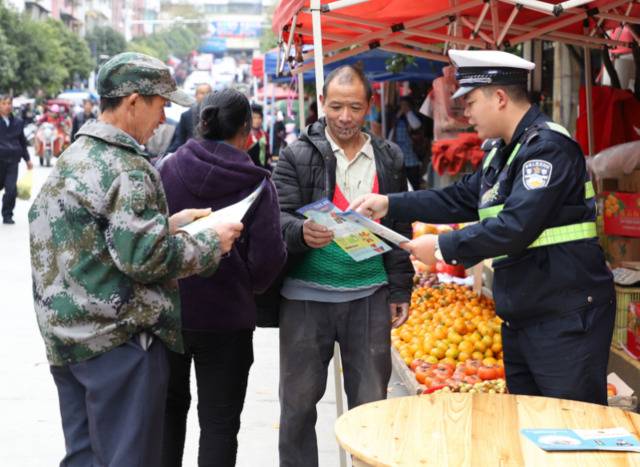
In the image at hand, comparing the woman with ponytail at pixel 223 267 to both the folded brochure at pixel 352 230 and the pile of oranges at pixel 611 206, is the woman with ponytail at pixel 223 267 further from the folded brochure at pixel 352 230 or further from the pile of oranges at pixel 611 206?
the pile of oranges at pixel 611 206

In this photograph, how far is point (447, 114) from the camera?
32.7ft

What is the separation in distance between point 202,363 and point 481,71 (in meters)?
1.66

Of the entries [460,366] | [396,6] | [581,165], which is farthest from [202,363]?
[396,6]

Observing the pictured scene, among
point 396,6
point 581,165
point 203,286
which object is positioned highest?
point 396,6

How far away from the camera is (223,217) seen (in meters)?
3.60

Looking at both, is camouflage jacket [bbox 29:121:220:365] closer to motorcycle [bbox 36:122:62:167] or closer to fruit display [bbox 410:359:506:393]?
fruit display [bbox 410:359:506:393]

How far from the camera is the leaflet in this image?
388 cm

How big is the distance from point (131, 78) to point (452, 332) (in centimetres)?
463

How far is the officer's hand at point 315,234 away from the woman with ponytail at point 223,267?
0.37 ft

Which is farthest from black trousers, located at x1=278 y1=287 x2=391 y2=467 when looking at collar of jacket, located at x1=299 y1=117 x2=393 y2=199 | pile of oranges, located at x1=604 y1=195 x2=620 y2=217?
pile of oranges, located at x1=604 y1=195 x2=620 y2=217

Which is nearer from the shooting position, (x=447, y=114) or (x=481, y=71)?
(x=481, y=71)

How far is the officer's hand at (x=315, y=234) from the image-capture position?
406cm

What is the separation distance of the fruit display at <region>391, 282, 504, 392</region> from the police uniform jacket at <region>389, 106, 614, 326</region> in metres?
2.66

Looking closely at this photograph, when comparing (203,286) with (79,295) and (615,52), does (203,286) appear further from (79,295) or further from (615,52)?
(615,52)
